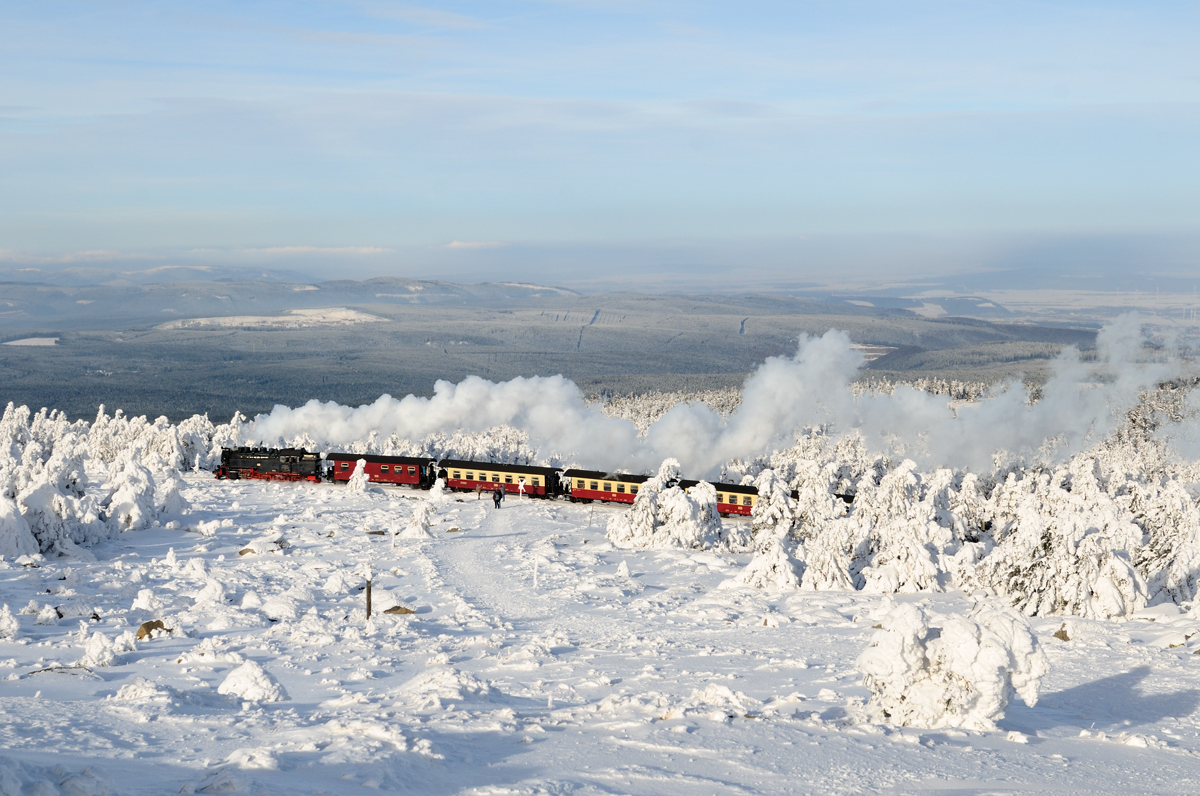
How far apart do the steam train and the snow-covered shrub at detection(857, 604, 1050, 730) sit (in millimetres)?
51331

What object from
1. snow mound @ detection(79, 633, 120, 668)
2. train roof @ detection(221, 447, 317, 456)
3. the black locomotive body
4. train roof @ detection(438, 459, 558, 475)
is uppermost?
snow mound @ detection(79, 633, 120, 668)

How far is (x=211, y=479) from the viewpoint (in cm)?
9544

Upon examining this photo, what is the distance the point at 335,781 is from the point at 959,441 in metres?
116

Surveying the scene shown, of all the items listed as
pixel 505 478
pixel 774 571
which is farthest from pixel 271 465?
pixel 774 571

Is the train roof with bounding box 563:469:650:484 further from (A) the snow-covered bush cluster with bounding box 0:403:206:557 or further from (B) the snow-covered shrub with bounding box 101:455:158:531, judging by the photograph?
(B) the snow-covered shrub with bounding box 101:455:158:531

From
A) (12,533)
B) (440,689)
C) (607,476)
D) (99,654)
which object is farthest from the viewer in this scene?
(607,476)

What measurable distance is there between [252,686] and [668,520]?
41384 mm

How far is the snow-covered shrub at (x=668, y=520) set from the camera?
215 ft

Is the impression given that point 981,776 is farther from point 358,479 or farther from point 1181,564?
point 358,479

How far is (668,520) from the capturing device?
6631 centimetres

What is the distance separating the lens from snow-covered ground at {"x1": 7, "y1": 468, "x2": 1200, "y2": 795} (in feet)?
69.9

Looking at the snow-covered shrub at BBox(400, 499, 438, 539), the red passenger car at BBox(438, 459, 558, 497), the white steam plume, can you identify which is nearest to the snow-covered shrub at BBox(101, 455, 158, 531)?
the snow-covered shrub at BBox(400, 499, 438, 539)

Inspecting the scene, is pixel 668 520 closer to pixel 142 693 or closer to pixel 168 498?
pixel 168 498

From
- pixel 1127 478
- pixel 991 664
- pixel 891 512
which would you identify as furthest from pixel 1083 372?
pixel 991 664
